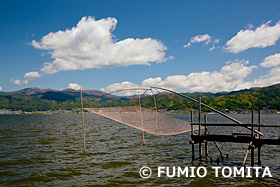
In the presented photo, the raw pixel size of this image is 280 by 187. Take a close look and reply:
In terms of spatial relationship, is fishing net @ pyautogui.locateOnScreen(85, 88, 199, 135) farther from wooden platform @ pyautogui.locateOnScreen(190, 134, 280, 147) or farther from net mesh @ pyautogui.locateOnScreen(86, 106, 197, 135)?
wooden platform @ pyautogui.locateOnScreen(190, 134, 280, 147)

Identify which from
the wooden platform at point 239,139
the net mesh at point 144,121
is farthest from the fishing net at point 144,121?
the wooden platform at point 239,139

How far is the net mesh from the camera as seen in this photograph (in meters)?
16.8

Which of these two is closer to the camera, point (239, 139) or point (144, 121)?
point (239, 139)

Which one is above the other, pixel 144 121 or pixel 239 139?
pixel 144 121

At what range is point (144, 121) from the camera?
19.1 m

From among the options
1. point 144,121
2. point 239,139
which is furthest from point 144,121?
point 239,139

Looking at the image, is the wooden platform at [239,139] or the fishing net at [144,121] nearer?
the wooden platform at [239,139]

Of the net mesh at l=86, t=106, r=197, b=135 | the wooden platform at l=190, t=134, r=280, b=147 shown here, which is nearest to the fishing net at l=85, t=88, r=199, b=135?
the net mesh at l=86, t=106, r=197, b=135

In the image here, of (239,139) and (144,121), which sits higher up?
(144,121)

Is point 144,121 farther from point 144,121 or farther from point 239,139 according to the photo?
point 239,139

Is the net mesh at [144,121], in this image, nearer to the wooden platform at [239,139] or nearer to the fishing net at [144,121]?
the fishing net at [144,121]

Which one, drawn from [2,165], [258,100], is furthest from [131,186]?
[258,100]

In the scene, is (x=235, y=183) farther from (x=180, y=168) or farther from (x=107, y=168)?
(x=107, y=168)

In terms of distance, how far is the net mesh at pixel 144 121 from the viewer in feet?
55.3
